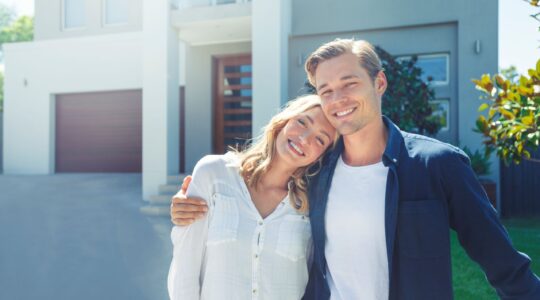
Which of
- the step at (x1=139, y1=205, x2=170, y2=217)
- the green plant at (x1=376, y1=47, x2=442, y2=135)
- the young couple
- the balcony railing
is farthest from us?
the balcony railing

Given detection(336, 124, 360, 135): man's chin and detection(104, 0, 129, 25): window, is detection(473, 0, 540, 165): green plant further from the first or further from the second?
detection(104, 0, 129, 25): window

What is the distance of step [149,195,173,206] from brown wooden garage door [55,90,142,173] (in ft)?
13.5

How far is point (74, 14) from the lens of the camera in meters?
13.9

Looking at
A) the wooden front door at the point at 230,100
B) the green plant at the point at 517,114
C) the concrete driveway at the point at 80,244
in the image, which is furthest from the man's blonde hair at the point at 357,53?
the wooden front door at the point at 230,100

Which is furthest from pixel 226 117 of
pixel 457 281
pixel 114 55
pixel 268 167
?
pixel 268 167

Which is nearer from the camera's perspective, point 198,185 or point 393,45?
point 198,185

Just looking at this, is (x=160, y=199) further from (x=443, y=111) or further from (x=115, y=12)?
(x=115, y=12)

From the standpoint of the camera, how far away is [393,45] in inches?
377

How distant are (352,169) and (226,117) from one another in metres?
9.29

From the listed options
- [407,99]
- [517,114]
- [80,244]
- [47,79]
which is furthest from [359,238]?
[47,79]

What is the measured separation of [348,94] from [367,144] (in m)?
0.28

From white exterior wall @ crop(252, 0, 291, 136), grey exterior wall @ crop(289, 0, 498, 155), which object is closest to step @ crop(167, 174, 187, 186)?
white exterior wall @ crop(252, 0, 291, 136)

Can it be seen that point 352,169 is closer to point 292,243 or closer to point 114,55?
point 292,243

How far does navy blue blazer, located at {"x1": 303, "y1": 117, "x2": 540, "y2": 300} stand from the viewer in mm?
1691
